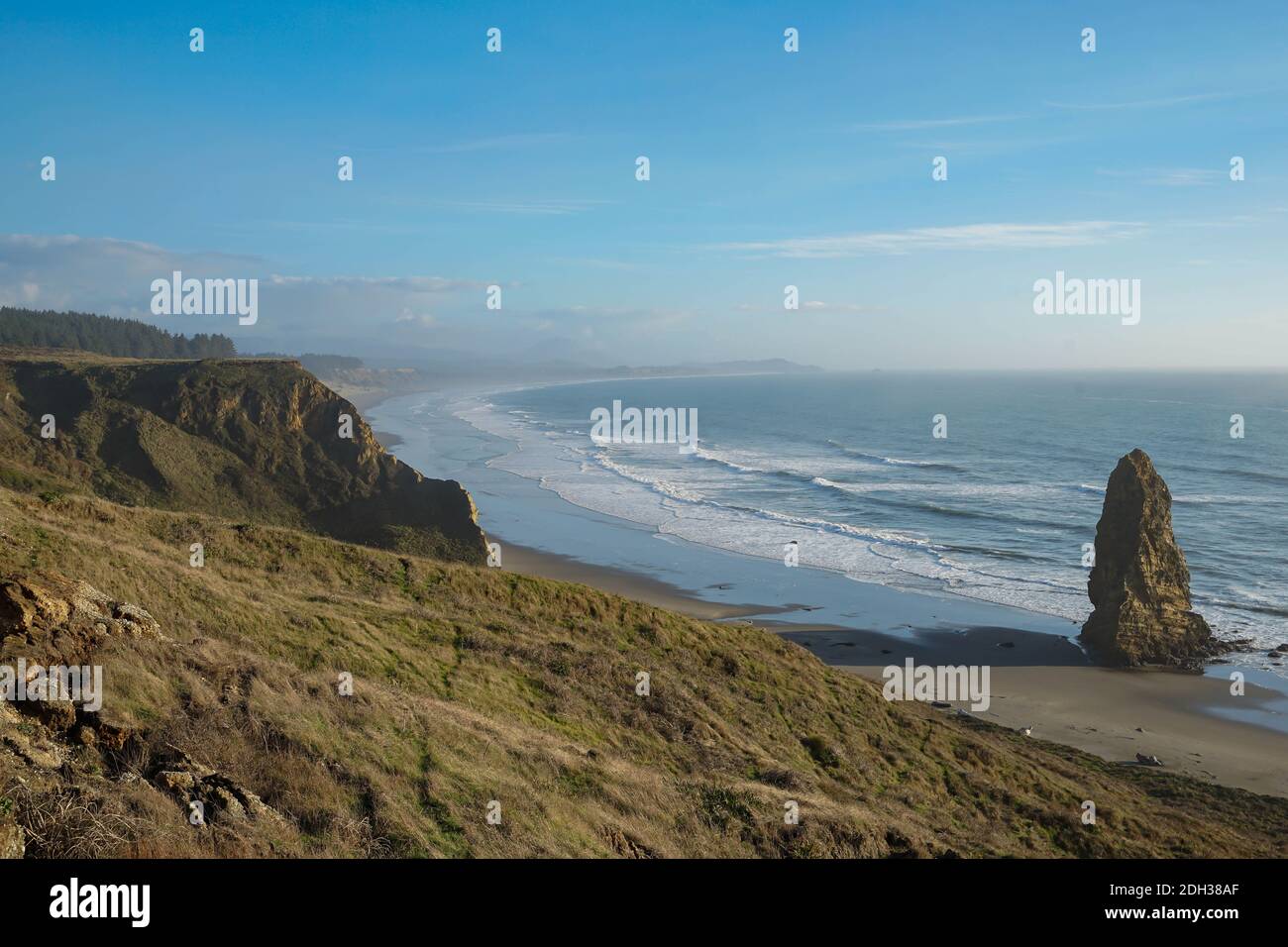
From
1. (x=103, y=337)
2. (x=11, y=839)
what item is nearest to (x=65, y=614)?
(x=11, y=839)

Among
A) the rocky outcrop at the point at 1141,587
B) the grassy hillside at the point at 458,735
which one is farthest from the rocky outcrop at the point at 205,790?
the rocky outcrop at the point at 1141,587

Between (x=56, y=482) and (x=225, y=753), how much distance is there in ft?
110

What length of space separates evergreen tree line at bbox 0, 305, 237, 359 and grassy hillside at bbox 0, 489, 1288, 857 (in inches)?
3721

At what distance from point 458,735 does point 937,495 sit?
2488 inches

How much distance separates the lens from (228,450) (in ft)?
172

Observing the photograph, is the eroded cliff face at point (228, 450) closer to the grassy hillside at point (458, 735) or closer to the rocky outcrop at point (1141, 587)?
the grassy hillside at point (458, 735)

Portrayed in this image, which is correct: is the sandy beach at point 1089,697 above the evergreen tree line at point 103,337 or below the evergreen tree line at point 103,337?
below

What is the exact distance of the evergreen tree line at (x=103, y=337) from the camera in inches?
4067

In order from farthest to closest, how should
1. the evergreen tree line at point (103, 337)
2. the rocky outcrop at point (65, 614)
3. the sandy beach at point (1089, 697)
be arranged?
1. the evergreen tree line at point (103, 337)
2. the sandy beach at point (1089, 697)
3. the rocky outcrop at point (65, 614)

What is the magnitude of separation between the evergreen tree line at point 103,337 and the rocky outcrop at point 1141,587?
95.9 m

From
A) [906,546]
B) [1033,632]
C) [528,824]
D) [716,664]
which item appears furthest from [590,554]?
[528,824]

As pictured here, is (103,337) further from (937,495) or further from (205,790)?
(205,790)
